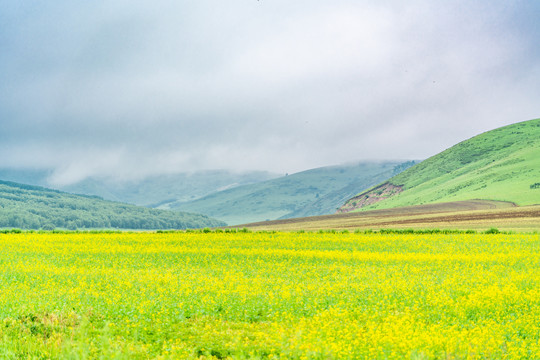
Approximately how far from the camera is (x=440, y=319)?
17281 millimetres

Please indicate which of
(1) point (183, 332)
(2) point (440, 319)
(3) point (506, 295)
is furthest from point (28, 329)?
(3) point (506, 295)

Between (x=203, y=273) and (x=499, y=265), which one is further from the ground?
(x=203, y=273)

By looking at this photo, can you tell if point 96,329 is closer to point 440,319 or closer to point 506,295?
point 440,319

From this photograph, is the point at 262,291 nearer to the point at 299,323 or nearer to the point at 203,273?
the point at 299,323

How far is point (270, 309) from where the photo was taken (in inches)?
704

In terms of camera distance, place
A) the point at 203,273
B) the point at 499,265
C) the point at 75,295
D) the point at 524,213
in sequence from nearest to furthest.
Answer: the point at 75,295 → the point at 203,273 → the point at 499,265 → the point at 524,213

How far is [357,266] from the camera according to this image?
1326 inches

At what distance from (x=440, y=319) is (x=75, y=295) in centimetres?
1501

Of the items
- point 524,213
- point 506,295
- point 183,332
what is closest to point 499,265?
point 506,295

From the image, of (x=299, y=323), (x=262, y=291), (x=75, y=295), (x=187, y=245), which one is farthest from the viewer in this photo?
(x=187, y=245)

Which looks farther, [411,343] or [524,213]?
[524,213]

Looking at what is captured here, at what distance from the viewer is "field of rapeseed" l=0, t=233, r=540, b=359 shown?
12945mm

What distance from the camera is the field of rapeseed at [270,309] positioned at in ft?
42.5

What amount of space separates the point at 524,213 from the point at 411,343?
334 ft
